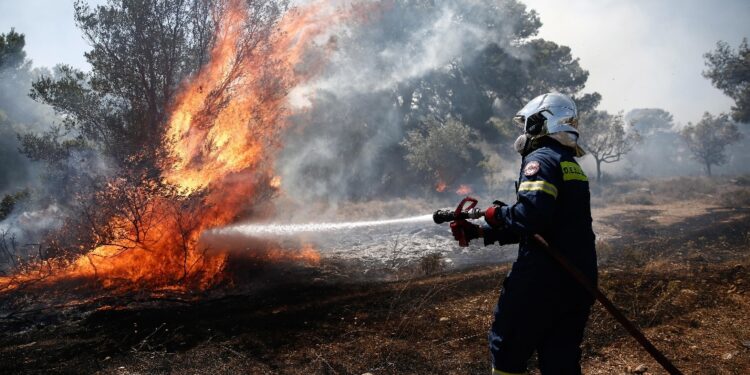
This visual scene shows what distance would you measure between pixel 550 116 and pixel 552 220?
2.80ft

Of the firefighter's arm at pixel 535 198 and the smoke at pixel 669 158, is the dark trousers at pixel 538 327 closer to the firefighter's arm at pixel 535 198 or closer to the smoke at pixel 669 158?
the firefighter's arm at pixel 535 198

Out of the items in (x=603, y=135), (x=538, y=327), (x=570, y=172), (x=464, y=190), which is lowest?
(x=538, y=327)

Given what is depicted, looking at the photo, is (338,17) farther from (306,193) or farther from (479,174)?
(479,174)

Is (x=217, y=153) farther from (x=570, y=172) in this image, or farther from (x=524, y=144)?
(x=570, y=172)

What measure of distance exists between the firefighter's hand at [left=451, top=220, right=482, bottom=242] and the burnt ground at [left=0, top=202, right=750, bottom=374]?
1.67 metres

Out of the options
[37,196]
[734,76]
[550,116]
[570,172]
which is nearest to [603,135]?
[734,76]

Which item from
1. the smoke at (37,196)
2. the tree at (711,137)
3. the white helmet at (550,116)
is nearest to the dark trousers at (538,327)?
the white helmet at (550,116)

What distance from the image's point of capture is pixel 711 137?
47.4m

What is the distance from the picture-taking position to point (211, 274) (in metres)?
8.81

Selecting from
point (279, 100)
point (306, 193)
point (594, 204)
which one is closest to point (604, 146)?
point (594, 204)

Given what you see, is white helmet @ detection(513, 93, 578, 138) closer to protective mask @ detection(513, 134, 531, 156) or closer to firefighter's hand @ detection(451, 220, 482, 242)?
protective mask @ detection(513, 134, 531, 156)

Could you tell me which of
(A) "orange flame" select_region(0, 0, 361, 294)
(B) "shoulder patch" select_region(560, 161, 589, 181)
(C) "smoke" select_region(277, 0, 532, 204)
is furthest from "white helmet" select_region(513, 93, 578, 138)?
(C) "smoke" select_region(277, 0, 532, 204)

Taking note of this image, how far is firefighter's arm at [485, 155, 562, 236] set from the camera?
110 inches

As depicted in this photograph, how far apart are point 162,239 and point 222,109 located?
13.3 feet
